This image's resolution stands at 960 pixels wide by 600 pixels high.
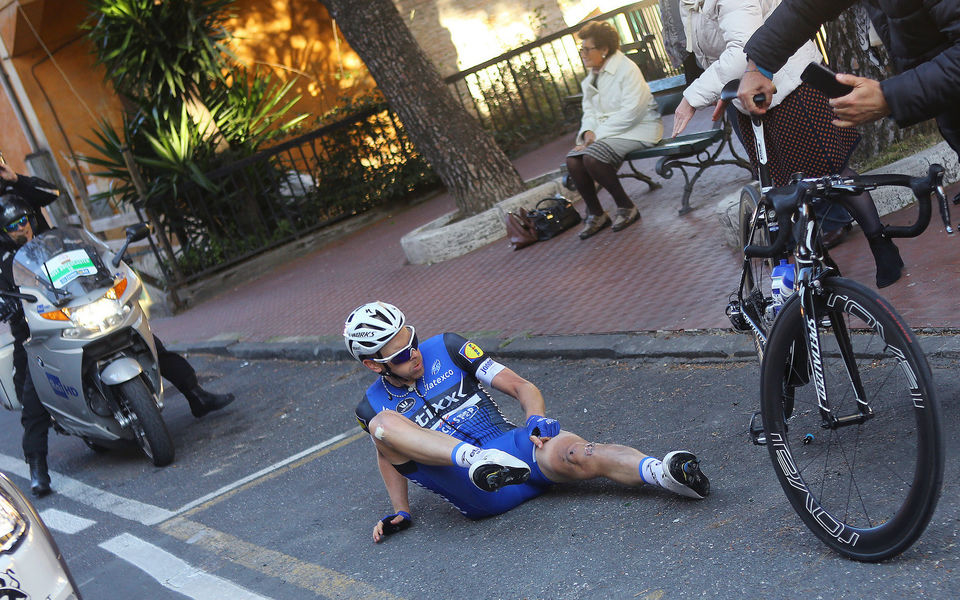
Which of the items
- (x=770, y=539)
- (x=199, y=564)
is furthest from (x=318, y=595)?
(x=770, y=539)

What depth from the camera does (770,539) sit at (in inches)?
139

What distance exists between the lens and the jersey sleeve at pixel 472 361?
4.65 meters

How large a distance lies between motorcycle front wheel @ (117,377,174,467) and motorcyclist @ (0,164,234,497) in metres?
0.71

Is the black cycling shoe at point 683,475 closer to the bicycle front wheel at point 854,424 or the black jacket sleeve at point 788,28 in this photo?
the bicycle front wheel at point 854,424

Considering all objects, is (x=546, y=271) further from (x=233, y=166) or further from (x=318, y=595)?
(x=233, y=166)

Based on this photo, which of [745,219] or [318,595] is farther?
[745,219]

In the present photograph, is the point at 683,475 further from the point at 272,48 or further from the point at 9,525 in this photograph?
the point at 272,48

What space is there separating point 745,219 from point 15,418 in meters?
8.40

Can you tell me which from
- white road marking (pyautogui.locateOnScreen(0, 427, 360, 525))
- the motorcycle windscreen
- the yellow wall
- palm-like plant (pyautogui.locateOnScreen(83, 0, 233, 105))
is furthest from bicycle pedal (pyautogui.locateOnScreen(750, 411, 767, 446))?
the yellow wall

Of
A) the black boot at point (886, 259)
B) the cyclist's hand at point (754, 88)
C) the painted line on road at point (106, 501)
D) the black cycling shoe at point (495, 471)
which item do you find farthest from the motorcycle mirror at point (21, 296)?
the black boot at point (886, 259)

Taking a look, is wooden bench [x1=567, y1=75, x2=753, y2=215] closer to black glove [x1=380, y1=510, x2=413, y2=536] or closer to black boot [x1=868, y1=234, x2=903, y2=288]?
black glove [x1=380, y1=510, x2=413, y2=536]

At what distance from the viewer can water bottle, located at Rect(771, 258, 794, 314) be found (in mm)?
3752

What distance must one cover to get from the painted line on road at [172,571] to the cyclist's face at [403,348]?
1.10 metres

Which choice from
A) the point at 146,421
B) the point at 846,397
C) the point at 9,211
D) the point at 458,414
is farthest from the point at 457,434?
the point at 9,211
